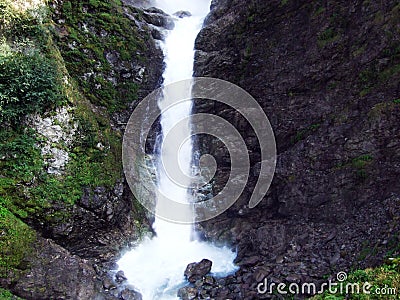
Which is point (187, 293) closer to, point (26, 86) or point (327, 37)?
point (26, 86)

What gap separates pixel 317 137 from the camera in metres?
14.6

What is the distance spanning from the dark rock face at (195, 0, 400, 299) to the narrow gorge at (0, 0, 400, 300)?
58 millimetres

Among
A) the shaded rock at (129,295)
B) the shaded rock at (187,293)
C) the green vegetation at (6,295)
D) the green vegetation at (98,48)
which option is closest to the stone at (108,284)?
the shaded rock at (129,295)

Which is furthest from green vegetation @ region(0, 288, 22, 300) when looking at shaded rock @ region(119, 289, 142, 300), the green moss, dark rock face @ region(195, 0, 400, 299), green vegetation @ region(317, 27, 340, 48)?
green vegetation @ region(317, 27, 340, 48)

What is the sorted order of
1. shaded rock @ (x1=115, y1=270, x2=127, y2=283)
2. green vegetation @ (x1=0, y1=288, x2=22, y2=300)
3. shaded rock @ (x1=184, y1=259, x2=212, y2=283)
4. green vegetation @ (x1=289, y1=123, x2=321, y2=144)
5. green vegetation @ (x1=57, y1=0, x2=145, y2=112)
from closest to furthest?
green vegetation @ (x1=0, y1=288, x2=22, y2=300) < shaded rock @ (x1=115, y1=270, x2=127, y2=283) < shaded rock @ (x1=184, y1=259, x2=212, y2=283) < green vegetation @ (x1=289, y1=123, x2=321, y2=144) < green vegetation @ (x1=57, y1=0, x2=145, y2=112)

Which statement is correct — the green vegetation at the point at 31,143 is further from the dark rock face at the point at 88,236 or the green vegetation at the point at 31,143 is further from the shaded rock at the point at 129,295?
the shaded rock at the point at 129,295

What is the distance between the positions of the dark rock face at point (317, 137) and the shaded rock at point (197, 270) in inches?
61.1

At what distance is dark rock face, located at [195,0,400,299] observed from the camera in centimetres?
1183

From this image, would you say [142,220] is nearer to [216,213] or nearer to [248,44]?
[216,213]

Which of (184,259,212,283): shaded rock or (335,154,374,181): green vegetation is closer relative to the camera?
(335,154,374,181): green vegetation

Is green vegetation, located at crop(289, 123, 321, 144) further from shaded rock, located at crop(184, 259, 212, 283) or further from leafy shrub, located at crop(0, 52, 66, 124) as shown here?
leafy shrub, located at crop(0, 52, 66, 124)

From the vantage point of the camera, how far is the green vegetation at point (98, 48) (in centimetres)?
1650

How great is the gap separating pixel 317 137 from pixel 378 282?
27.0ft

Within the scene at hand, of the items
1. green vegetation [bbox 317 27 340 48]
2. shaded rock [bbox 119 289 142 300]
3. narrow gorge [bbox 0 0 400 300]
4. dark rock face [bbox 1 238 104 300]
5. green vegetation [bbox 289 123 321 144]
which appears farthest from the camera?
green vegetation [bbox 289 123 321 144]
